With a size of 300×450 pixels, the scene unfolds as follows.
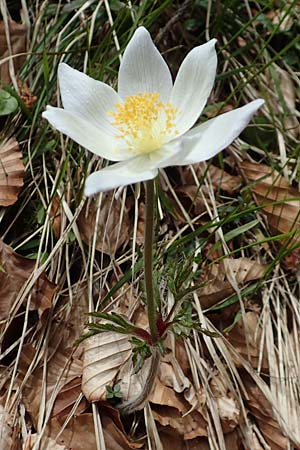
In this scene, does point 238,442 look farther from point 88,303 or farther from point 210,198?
point 210,198

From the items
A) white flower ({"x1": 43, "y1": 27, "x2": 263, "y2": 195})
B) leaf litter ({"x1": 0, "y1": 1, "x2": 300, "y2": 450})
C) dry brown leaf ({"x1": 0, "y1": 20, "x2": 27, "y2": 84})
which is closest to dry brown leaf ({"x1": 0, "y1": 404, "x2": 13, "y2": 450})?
leaf litter ({"x1": 0, "y1": 1, "x2": 300, "y2": 450})

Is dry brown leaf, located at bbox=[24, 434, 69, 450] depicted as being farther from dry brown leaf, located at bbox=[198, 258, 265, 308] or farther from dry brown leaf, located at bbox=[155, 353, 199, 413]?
dry brown leaf, located at bbox=[198, 258, 265, 308]

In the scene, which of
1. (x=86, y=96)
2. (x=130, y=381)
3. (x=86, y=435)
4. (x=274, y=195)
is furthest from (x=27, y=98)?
(x=86, y=435)

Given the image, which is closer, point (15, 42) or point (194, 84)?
point (194, 84)

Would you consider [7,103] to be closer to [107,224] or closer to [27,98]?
[27,98]

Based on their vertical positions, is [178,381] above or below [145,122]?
below

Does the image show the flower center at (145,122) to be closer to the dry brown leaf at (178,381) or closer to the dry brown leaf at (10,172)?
the dry brown leaf at (10,172)

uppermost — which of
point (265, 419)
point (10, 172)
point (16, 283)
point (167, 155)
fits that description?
point (167, 155)

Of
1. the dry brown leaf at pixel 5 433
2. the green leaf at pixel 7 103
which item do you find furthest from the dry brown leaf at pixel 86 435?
the green leaf at pixel 7 103

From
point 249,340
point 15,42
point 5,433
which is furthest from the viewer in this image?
point 15,42
